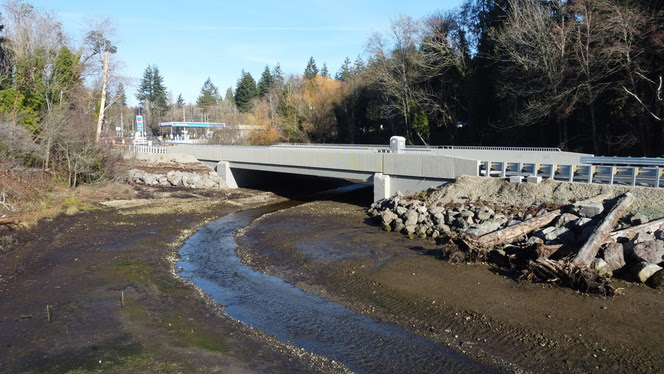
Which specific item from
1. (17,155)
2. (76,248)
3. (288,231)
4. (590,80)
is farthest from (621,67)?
(17,155)

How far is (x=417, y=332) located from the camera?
10570 mm

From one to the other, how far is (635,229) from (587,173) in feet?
19.2

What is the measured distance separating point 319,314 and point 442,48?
4039cm

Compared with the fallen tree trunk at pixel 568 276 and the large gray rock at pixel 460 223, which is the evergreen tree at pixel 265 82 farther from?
the fallen tree trunk at pixel 568 276

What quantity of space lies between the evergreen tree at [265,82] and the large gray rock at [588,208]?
106 meters

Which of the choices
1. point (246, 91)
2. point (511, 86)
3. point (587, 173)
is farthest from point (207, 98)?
point (587, 173)

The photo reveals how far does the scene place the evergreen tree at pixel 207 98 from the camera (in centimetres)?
12488

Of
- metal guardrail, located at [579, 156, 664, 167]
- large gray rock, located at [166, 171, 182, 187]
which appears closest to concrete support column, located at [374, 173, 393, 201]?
metal guardrail, located at [579, 156, 664, 167]

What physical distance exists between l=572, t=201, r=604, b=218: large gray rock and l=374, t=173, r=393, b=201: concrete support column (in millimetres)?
10562

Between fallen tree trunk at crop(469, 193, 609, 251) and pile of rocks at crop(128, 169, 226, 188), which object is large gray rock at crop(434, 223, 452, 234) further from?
pile of rocks at crop(128, 169, 226, 188)

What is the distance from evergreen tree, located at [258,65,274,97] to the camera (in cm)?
11929

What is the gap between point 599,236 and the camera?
14.0 m

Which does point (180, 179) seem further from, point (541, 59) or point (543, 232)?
point (541, 59)

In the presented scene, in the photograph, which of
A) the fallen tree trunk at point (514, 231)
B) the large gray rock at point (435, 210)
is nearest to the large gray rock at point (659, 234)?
the fallen tree trunk at point (514, 231)
